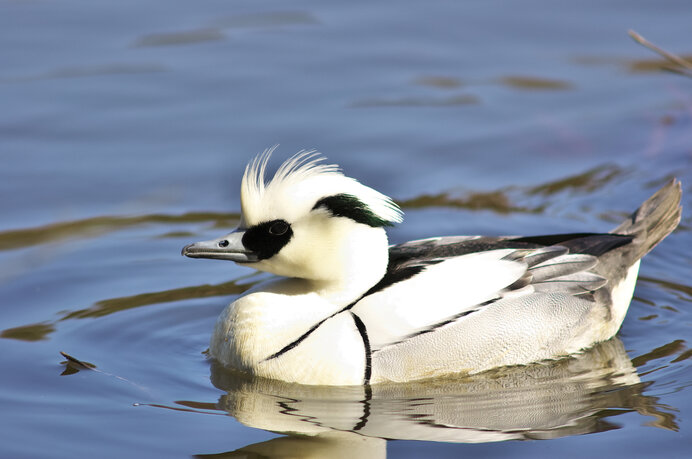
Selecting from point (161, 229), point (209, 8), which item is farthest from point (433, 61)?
point (161, 229)

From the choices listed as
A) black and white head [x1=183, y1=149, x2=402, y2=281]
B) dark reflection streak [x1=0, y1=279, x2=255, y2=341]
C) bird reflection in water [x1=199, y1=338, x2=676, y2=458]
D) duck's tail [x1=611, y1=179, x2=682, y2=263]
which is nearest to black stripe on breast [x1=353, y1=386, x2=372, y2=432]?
bird reflection in water [x1=199, y1=338, x2=676, y2=458]

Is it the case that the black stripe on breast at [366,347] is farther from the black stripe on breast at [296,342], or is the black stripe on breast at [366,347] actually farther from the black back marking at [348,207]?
the black back marking at [348,207]

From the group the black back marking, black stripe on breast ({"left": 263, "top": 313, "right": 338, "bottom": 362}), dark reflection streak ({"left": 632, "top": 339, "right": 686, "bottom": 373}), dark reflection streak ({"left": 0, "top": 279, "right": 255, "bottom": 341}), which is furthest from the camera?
dark reflection streak ({"left": 0, "top": 279, "right": 255, "bottom": 341})

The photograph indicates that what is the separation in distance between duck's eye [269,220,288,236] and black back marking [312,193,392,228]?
22cm

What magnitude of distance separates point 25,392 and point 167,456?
4.30ft

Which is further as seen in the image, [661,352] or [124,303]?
[124,303]

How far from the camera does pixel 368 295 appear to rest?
21.8ft

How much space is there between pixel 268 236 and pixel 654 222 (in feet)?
9.92

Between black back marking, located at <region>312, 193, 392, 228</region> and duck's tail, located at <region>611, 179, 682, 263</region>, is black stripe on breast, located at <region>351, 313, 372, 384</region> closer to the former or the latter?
black back marking, located at <region>312, 193, 392, 228</region>

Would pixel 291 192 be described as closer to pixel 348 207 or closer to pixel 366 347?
pixel 348 207

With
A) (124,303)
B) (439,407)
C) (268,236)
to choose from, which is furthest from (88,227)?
(439,407)

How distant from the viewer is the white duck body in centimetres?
651

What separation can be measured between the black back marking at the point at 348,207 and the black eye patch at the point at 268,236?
24 centimetres

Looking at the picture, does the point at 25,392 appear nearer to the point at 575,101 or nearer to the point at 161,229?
the point at 161,229
